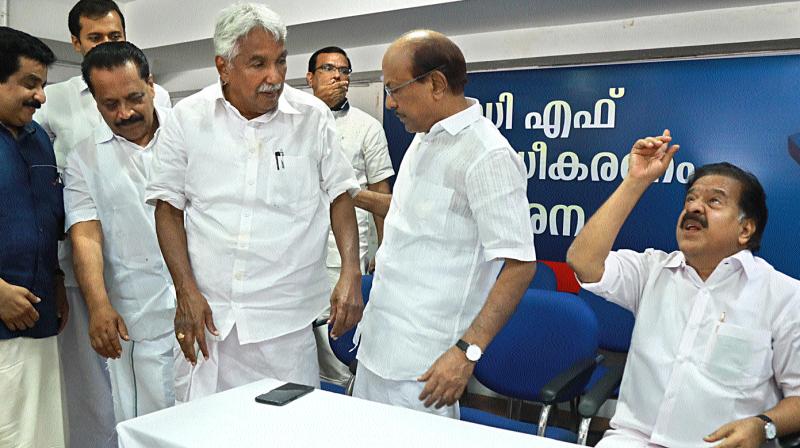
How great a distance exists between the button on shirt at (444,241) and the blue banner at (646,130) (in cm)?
157

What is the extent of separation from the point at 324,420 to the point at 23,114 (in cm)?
150

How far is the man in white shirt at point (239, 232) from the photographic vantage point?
6.12 ft

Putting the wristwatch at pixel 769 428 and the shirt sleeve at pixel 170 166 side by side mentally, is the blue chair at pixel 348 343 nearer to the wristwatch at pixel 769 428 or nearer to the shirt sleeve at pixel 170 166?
the shirt sleeve at pixel 170 166

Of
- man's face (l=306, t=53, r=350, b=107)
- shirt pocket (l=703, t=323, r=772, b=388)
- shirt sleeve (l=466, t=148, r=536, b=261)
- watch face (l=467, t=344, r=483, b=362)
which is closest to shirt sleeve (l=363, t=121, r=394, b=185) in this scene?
man's face (l=306, t=53, r=350, b=107)

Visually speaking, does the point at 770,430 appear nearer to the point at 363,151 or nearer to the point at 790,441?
the point at 790,441

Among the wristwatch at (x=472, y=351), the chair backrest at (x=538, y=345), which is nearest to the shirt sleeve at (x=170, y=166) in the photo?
the wristwatch at (x=472, y=351)

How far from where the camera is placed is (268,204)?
1900 mm

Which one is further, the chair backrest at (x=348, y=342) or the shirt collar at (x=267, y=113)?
the chair backrest at (x=348, y=342)

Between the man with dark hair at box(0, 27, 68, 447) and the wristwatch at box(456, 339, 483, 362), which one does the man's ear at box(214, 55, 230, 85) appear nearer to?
the man with dark hair at box(0, 27, 68, 447)

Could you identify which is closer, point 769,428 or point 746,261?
point 769,428

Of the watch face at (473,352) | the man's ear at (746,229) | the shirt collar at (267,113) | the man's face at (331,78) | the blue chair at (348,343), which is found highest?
the man's face at (331,78)

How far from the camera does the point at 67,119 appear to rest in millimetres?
2502

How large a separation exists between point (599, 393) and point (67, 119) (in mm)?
2043

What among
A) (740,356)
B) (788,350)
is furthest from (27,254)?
(788,350)
